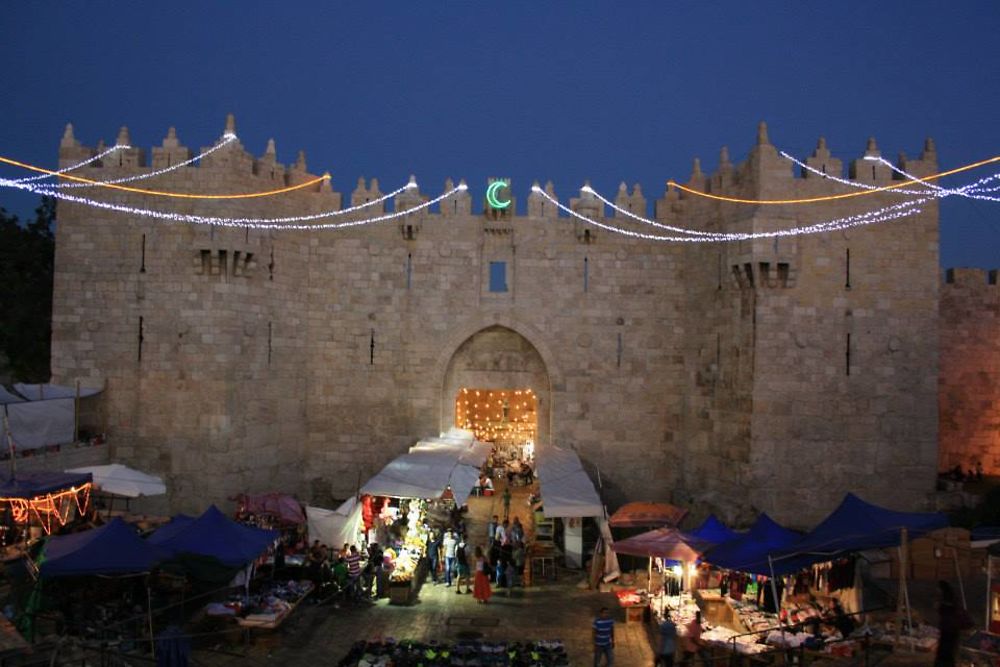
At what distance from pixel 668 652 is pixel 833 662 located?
2.39 metres

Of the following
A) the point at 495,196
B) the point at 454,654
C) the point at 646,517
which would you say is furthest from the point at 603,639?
the point at 495,196

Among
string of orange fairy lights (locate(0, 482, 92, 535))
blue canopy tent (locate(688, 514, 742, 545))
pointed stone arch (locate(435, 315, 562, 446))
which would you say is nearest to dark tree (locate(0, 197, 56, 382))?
string of orange fairy lights (locate(0, 482, 92, 535))

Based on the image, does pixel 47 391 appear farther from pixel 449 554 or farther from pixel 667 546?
pixel 667 546

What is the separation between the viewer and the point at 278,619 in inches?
536

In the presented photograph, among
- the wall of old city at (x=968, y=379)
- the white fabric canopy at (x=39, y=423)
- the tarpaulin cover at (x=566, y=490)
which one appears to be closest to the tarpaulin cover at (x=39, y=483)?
the white fabric canopy at (x=39, y=423)

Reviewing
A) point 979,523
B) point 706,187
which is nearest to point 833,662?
point 979,523

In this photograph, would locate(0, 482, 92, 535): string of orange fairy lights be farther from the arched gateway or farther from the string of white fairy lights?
the arched gateway

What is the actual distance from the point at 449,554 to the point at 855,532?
8.35m

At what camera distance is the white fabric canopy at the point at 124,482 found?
57.8 ft

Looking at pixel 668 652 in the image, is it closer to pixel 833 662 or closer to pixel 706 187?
pixel 833 662

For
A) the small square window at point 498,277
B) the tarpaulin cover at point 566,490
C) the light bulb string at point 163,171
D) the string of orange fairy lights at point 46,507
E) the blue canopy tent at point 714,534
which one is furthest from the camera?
the small square window at point 498,277

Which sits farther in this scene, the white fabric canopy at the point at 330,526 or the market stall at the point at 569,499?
the market stall at the point at 569,499

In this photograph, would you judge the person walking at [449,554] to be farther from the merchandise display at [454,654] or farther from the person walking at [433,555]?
the merchandise display at [454,654]

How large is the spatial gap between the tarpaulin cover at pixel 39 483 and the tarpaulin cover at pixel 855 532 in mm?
13098
